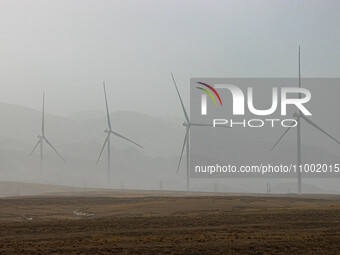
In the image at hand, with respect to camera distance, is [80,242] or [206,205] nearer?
[80,242]

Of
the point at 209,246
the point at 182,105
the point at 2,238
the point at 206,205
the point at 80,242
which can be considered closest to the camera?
the point at 209,246

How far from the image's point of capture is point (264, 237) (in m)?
40.0

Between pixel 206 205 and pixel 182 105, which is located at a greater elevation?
pixel 182 105

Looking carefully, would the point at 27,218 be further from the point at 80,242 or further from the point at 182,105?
the point at 182,105

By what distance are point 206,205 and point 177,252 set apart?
4537 cm

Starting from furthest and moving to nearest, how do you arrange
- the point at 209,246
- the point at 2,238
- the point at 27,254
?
the point at 2,238 < the point at 209,246 < the point at 27,254

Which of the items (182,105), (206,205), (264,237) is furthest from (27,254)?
(182,105)

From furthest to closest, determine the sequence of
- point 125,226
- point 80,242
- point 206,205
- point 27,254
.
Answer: point 206,205 < point 125,226 < point 80,242 < point 27,254

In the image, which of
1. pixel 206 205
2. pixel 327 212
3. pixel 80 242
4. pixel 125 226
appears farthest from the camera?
pixel 206 205

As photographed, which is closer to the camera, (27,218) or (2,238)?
(2,238)

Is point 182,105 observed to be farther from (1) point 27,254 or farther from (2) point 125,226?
(1) point 27,254

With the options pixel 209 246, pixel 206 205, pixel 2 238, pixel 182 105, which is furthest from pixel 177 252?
pixel 182 105

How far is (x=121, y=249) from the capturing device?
114 ft

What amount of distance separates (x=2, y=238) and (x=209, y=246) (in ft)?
51.1
